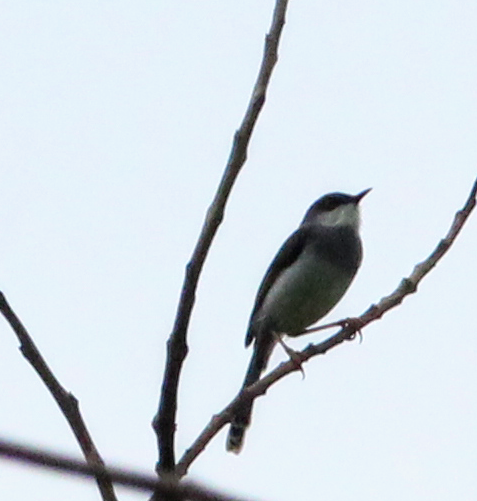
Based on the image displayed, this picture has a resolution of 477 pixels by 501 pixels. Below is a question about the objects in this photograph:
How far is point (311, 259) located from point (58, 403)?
15.4ft

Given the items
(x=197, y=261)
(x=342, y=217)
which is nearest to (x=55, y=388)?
(x=197, y=261)

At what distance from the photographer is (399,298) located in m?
3.90

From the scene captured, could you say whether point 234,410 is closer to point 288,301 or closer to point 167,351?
point 167,351

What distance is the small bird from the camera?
743 cm

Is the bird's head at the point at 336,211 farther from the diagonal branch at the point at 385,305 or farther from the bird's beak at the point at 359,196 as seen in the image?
the diagonal branch at the point at 385,305

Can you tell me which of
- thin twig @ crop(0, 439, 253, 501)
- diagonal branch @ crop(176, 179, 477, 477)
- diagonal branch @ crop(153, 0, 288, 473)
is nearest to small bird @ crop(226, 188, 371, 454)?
diagonal branch @ crop(176, 179, 477, 477)

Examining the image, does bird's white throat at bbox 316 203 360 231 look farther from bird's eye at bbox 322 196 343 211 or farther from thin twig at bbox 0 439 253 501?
thin twig at bbox 0 439 253 501

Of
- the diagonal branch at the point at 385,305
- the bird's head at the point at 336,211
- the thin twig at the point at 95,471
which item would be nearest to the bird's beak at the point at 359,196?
the bird's head at the point at 336,211

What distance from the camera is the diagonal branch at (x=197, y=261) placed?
3205 millimetres

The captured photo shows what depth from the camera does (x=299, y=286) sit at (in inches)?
293

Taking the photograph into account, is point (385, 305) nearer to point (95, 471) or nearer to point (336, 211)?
point (95, 471)

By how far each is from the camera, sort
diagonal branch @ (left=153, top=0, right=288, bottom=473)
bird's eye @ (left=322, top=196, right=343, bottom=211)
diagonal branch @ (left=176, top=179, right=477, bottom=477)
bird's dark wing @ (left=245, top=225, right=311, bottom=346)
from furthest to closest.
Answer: bird's eye @ (left=322, top=196, right=343, bottom=211) → bird's dark wing @ (left=245, top=225, right=311, bottom=346) → diagonal branch @ (left=176, top=179, right=477, bottom=477) → diagonal branch @ (left=153, top=0, right=288, bottom=473)

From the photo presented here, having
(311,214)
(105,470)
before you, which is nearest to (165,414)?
(105,470)

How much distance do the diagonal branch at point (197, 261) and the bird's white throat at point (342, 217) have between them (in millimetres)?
4910
